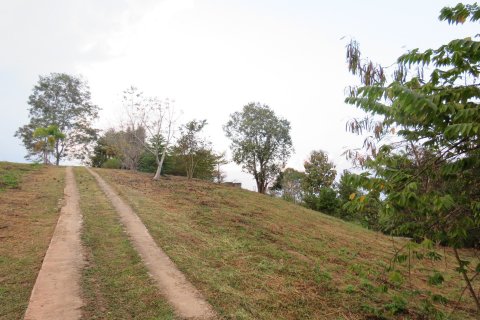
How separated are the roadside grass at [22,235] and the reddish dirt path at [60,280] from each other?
15cm

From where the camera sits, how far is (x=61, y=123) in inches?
1270

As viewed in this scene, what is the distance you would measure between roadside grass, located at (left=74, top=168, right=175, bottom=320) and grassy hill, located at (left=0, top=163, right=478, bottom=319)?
0.01 metres

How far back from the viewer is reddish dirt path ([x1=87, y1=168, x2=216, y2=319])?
3.67m

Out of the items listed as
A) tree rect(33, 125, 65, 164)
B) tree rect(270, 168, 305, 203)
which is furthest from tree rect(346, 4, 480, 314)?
tree rect(270, 168, 305, 203)

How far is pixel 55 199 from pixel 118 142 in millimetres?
16306

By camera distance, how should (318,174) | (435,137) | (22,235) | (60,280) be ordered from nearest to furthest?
(435,137) < (60,280) < (22,235) < (318,174)

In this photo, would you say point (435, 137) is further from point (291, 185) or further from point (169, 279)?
point (291, 185)

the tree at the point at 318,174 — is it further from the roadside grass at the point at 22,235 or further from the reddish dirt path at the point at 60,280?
the reddish dirt path at the point at 60,280

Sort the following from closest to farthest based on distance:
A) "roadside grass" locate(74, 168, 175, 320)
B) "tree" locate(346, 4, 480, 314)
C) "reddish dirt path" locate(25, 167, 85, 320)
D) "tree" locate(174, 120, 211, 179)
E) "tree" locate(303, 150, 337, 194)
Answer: "tree" locate(346, 4, 480, 314)
"reddish dirt path" locate(25, 167, 85, 320)
"roadside grass" locate(74, 168, 175, 320)
"tree" locate(174, 120, 211, 179)
"tree" locate(303, 150, 337, 194)

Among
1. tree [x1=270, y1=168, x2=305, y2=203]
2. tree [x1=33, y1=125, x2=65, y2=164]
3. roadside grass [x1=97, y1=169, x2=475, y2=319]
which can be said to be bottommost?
roadside grass [x1=97, y1=169, x2=475, y2=319]

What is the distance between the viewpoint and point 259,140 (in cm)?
2689

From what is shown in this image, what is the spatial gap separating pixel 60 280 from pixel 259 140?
76.3 feet

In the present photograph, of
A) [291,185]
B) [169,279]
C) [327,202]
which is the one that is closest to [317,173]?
[291,185]

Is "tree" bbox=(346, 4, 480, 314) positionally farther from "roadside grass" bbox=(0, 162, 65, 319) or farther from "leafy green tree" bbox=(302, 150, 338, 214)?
"leafy green tree" bbox=(302, 150, 338, 214)
